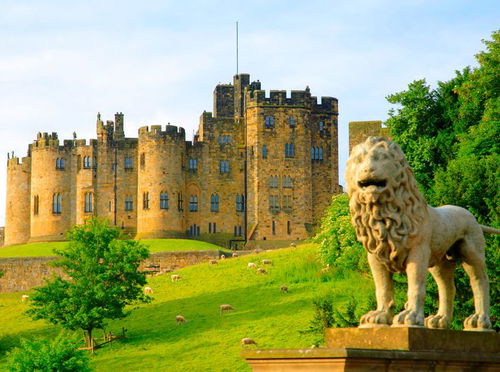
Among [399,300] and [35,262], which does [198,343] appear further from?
[35,262]

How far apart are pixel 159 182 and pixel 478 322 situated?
7697 centimetres

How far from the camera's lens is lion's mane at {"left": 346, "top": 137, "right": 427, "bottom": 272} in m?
11.7

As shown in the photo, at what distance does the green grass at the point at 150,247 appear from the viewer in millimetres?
79375

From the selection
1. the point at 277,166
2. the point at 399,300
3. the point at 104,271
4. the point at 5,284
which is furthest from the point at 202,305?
the point at 277,166

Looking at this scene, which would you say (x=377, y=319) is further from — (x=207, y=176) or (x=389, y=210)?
(x=207, y=176)

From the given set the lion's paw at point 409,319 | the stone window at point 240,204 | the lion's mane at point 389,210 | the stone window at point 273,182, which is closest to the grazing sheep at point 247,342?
the lion's mane at point 389,210

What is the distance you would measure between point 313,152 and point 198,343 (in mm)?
46662

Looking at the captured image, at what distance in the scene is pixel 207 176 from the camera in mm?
90438

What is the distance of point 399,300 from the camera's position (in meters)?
26.2

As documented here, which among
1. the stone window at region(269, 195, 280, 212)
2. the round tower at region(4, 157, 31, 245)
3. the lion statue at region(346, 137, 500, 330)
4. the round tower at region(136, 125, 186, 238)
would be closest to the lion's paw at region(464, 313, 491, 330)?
the lion statue at region(346, 137, 500, 330)

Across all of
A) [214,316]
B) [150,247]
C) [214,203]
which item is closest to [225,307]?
[214,316]

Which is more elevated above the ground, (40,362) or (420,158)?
(420,158)

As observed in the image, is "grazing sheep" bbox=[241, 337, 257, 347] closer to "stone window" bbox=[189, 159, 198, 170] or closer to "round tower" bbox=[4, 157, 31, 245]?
"stone window" bbox=[189, 159, 198, 170]

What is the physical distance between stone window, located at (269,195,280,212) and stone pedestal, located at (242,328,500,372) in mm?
75791
